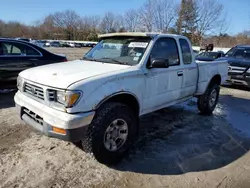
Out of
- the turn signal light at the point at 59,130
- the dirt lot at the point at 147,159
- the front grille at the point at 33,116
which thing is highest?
the front grille at the point at 33,116

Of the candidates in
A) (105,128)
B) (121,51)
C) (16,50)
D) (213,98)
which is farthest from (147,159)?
(16,50)

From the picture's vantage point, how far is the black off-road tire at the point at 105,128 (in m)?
3.16

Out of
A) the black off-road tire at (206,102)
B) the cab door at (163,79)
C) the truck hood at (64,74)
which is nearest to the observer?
the truck hood at (64,74)

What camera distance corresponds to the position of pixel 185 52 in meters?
5.04

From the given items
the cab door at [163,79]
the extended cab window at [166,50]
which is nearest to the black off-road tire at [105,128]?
the cab door at [163,79]

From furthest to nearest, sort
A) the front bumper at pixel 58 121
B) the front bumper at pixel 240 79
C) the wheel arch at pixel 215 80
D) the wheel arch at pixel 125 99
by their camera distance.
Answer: the front bumper at pixel 240 79
the wheel arch at pixel 215 80
the wheel arch at pixel 125 99
the front bumper at pixel 58 121

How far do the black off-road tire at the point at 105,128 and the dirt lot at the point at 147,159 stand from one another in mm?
154

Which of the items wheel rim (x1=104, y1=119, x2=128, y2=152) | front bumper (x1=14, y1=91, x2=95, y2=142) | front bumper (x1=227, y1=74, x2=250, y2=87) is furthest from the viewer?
front bumper (x1=227, y1=74, x2=250, y2=87)

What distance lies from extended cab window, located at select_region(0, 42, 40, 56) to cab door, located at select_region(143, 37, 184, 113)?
405 cm

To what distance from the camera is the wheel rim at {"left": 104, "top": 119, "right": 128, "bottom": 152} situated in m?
3.40

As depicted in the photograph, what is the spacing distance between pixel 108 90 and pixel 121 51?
1.22 metres

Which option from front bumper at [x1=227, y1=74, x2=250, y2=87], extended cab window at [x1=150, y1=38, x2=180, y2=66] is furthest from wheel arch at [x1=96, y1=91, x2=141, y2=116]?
front bumper at [x1=227, y1=74, x2=250, y2=87]

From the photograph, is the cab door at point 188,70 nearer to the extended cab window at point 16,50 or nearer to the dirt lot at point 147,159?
the dirt lot at point 147,159

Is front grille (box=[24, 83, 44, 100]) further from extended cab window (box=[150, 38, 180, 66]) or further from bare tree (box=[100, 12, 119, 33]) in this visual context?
bare tree (box=[100, 12, 119, 33])
